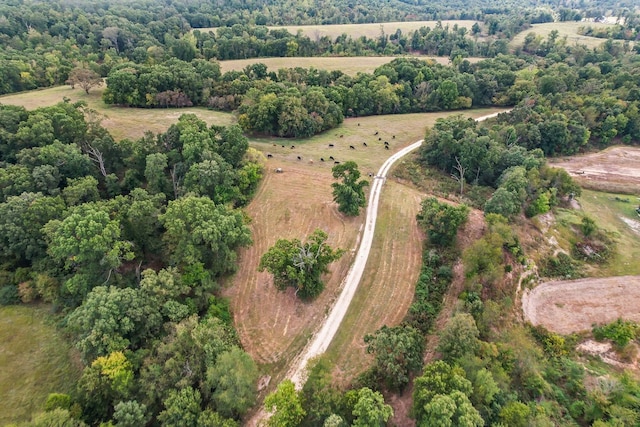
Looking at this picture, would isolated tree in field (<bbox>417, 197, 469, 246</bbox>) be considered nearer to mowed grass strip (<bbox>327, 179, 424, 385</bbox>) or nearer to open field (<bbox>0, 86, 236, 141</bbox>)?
mowed grass strip (<bbox>327, 179, 424, 385</bbox>)

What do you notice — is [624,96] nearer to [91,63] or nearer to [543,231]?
[543,231]

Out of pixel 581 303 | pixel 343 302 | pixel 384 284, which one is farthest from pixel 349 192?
pixel 581 303

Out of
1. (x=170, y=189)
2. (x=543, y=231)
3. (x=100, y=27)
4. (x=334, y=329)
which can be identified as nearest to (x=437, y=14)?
(x=100, y=27)

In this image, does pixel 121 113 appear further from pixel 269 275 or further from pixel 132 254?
pixel 269 275

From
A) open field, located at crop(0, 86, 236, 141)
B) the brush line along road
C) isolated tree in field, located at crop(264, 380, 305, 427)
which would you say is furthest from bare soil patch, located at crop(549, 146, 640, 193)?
open field, located at crop(0, 86, 236, 141)

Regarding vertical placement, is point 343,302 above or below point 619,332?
below
